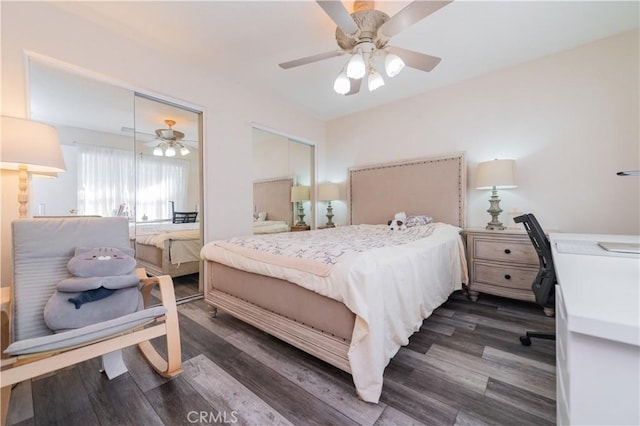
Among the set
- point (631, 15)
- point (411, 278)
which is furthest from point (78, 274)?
point (631, 15)

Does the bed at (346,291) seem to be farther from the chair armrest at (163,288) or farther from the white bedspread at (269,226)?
the white bedspread at (269,226)

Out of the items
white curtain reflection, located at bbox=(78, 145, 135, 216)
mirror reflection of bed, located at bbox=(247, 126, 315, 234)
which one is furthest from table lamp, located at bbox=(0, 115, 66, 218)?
mirror reflection of bed, located at bbox=(247, 126, 315, 234)

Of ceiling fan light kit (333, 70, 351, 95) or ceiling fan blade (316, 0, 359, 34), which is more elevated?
ceiling fan blade (316, 0, 359, 34)

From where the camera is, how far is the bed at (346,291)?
1.32 metres

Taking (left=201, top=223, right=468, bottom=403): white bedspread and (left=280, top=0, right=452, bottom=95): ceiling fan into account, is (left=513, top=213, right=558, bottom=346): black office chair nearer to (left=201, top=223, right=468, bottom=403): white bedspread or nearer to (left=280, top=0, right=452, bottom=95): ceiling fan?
(left=201, top=223, right=468, bottom=403): white bedspread

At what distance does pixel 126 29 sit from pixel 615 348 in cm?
353

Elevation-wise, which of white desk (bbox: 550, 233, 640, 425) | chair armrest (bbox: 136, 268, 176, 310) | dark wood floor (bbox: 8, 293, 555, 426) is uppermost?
white desk (bbox: 550, 233, 640, 425)

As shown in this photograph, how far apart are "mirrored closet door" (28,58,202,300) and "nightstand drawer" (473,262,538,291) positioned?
323 cm

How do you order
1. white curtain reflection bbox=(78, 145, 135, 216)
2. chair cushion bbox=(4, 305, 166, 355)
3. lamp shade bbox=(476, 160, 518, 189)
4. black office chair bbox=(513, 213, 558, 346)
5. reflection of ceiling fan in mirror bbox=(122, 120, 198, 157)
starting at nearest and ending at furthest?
chair cushion bbox=(4, 305, 166, 355) < black office chair bbox=(513, 213, 558, 346) < white curtain reflection bbox=(78, 145, 135, 216) < lamp shade bbox=(476, 160, 518, 189) < reflection of ceiling fan in mirror bbox=(122, 120, 198, 157)

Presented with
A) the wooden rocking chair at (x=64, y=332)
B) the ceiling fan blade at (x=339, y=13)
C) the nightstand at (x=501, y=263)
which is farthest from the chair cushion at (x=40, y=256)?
the nightstand at (x=501, y=263)

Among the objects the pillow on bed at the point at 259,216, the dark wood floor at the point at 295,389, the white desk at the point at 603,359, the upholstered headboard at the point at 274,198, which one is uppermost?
the upholstered headboard at the point at 274,198

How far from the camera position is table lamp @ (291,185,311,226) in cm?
416

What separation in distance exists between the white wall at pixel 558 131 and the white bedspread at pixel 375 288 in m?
1.58

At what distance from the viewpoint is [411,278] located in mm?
1716
